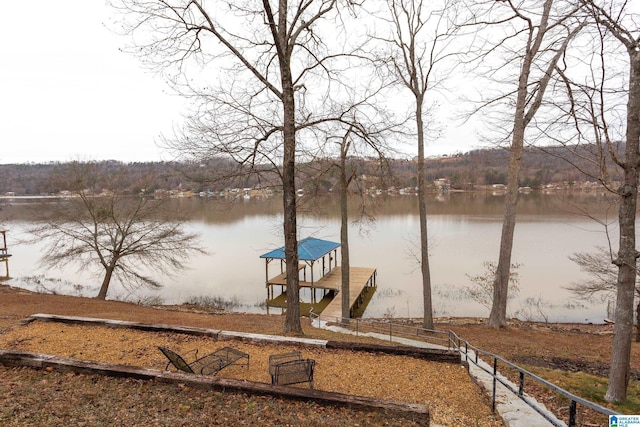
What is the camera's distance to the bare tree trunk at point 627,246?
5055mm

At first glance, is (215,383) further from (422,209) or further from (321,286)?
(321,286)

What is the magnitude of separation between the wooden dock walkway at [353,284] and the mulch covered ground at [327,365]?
9.27 meters

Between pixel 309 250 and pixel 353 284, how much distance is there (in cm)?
299

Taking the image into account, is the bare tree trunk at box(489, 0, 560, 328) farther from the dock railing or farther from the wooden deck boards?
the wooden deck boards

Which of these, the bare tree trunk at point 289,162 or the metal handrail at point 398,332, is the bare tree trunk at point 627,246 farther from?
the bare tree trunk at point 289,162

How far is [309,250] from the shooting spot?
1984cm

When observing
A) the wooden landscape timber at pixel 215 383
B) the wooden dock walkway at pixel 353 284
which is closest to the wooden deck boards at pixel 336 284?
the wooden dock walkway at pixel 353 284

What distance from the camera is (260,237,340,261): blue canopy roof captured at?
1850 cm

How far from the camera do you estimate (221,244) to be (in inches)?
1182

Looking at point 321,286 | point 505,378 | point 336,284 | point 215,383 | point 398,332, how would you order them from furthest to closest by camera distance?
point 336,284 < point 321,286 < point 398,332 < point 505,378 < point 215,383

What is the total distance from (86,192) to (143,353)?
42.8ft

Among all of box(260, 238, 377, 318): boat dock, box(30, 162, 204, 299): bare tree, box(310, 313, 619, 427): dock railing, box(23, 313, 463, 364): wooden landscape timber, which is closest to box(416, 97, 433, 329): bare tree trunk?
box(310, 313, 619, 427): dock railing
